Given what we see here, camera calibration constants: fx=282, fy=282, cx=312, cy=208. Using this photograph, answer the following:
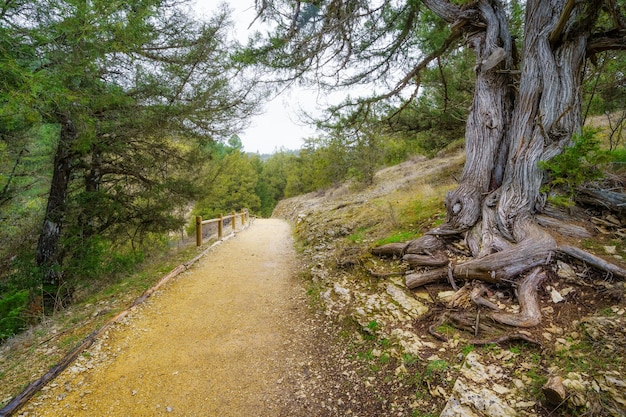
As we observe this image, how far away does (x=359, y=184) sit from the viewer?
16.7 m

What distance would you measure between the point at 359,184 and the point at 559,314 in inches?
564

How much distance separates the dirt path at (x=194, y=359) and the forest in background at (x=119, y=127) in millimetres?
2806

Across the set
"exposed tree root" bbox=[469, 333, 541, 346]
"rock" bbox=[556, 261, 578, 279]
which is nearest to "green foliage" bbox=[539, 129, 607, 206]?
"rock" bbox=[556, 261, 578, 279]

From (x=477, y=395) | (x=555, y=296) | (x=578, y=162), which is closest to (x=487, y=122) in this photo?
(x=578, y=162)

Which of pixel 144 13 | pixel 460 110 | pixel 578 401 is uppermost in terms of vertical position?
pixel 144 13

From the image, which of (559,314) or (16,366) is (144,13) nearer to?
(16,366)

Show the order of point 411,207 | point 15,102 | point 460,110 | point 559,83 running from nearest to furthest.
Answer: point 15,102 < point 559,83 < point 411,207 < point 460,110

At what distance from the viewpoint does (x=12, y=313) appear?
492 cm

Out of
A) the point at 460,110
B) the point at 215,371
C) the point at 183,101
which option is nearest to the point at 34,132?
the point at 183,101

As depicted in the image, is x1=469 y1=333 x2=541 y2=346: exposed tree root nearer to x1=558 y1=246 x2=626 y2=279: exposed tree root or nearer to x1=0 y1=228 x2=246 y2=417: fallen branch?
x1=558 y1=246 x2=626 y2=279: exposed tree root

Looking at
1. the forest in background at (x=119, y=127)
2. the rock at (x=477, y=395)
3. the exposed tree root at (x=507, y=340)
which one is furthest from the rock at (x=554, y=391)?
the forest in background at (x=119, y=127)

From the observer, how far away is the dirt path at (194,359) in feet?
8.91

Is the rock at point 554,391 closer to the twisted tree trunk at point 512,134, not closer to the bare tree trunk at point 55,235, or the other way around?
the twisted tree trunk at point 512,134

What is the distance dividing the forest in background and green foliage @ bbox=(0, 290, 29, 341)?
0.02 metres
